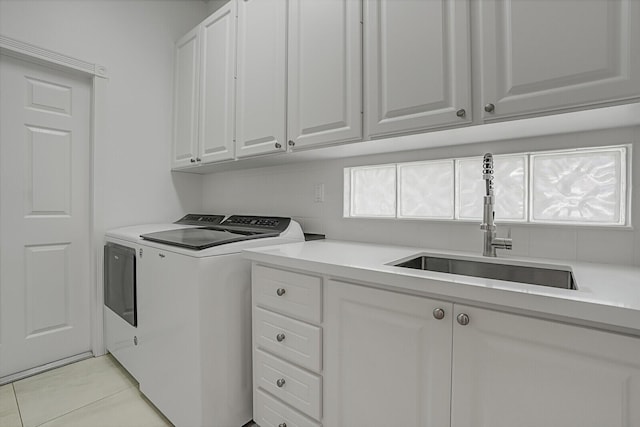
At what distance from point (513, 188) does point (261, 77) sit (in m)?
1.49

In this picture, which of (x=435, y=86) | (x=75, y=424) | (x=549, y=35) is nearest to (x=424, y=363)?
(x=435, y=86)

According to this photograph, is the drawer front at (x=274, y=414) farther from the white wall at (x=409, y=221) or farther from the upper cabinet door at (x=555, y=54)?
the upper cabinet door at (x=555, y=54)

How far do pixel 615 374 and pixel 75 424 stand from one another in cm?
223

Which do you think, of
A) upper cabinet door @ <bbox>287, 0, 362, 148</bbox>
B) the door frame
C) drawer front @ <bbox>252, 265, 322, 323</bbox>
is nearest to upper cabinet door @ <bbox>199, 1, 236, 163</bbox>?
upper cabinet door @ <bbox>287, 0, 362, 148</bbox>

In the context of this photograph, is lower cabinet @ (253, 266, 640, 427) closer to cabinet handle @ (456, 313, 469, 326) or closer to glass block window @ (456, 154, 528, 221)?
cabinet handle @ (456, 313, 469, 326)

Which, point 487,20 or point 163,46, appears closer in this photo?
point 487,20

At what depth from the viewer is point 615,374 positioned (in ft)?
2.21

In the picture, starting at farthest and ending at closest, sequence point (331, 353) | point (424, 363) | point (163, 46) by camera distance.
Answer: point (163, 46), point (331, 353), point (424, 363)

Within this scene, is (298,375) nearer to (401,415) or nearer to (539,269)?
(401,415)

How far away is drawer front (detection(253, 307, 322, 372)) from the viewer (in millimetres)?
1196

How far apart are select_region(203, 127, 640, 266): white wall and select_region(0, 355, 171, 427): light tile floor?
138 cm

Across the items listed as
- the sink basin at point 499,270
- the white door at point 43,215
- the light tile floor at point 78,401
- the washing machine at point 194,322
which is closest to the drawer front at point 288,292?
the washing machine at point 194,322

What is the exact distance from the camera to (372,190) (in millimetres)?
1832

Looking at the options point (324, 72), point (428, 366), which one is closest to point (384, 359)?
point (428, 366)
